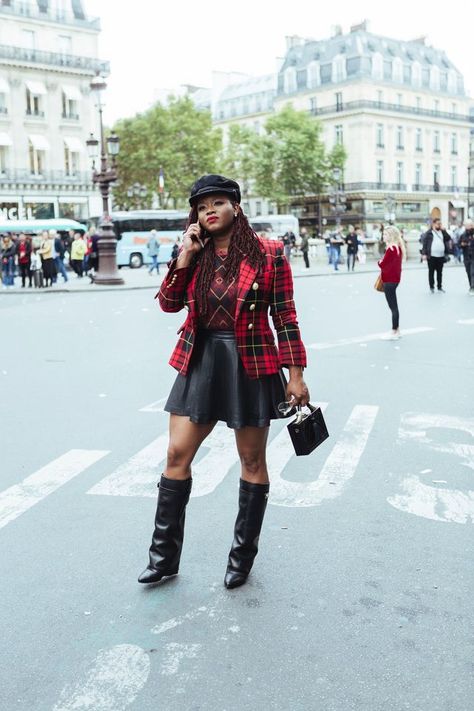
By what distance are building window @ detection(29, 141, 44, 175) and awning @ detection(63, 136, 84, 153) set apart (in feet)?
6.21

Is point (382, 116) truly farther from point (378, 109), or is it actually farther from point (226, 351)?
point (226, 351)

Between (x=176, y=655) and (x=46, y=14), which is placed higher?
(x=46, y=14)

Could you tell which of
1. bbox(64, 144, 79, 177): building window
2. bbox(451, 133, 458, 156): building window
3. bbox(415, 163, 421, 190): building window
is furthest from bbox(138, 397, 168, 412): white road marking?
bbox(451, 133, 458, 156): building window

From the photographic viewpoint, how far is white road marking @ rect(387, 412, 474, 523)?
4703 millimetres

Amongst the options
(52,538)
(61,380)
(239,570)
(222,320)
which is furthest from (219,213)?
(61,380)

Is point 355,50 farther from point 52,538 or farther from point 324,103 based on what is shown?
point 52,538

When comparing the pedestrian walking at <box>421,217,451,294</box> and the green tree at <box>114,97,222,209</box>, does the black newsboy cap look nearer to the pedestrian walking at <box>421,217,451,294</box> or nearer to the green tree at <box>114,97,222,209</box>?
the pedestrian walking at <box>421,217,451,294</box>

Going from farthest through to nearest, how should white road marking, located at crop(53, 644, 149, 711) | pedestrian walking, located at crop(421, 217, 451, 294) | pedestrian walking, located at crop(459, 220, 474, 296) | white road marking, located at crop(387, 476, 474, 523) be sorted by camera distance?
pedestrian walking, located at crop(459, 220, 474, 296) → pedestrian walking, located at crop(421, 217, 451, 294) → white road marking, located at crop(387, 476, 474, 523) → white road marking, located at crop(53, 644, 149, 711)

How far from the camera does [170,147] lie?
208 ft

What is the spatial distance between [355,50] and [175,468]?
7854cm

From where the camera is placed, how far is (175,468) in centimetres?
379

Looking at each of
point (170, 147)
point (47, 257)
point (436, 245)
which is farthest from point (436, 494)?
point (170, 147)

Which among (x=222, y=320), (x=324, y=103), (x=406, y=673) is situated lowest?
(x=406, y=673)

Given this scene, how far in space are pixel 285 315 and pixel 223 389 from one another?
43 cm
